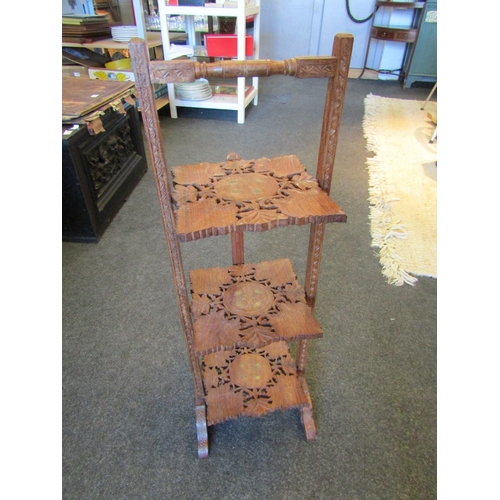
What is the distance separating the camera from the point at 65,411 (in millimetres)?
926

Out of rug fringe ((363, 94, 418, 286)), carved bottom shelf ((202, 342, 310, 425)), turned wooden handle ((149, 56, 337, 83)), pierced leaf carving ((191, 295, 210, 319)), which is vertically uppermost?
turned wooden handle ((149, 56, 337, 83))

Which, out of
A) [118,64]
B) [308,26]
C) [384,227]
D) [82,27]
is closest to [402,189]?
[384,227]

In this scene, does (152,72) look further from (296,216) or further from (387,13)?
(387,13)

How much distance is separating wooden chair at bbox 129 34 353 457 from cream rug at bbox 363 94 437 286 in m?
0.73

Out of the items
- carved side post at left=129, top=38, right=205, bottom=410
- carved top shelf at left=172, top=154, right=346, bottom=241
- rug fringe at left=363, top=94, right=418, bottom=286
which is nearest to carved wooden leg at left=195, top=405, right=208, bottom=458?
carved side post at left=129, top=38, right=205, bottom=410

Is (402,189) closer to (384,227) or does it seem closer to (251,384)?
(384,227)

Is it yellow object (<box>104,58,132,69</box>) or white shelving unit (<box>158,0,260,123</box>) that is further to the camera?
yellow object (<box>104,58,132,69</box>)

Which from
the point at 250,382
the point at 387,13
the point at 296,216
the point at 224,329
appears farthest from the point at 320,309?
the point at 387,13

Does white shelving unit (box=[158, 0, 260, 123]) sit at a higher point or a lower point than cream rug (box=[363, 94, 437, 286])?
higher

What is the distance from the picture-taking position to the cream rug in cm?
144

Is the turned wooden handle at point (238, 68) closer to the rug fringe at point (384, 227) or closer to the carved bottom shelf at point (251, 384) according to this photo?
the carved bottom shelf at point (251, 384)

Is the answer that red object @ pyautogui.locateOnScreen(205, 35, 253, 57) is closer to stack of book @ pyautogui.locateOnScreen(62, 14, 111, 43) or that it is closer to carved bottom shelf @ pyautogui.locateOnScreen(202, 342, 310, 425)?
stack of book @ pyautogui.locateOnScreen(62, 14, 111, 43)

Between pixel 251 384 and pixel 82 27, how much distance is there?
7.74 ft

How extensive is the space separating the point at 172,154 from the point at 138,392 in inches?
61.7
